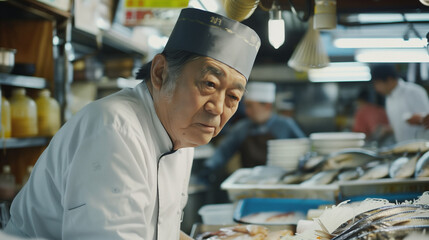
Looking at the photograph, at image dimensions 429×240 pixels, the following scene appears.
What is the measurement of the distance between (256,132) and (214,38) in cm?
469

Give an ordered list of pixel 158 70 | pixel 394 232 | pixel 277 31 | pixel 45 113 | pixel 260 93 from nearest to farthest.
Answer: pixel 394 232 < pixel 158 70 < pixel 277 31 < pixel 45 113 < pixel 260 93

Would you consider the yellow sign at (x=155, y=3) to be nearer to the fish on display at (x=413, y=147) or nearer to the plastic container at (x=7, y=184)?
the plastic container at (x=7, y=184)

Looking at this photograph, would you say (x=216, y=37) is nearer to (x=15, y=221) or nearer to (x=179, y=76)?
(x=179, y=76)

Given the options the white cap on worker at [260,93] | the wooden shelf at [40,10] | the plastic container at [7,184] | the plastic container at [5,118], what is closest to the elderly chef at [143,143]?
the plastic container at [5,118]

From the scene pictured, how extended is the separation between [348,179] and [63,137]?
211 centimetres

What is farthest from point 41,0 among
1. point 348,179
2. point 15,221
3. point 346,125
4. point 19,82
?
point 346,125

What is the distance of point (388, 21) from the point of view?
10.9 feet

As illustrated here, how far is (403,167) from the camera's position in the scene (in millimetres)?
2887

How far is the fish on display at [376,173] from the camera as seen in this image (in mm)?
2936

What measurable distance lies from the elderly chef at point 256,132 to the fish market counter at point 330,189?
294 cm

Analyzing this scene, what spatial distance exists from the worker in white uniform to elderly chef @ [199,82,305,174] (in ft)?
4.36

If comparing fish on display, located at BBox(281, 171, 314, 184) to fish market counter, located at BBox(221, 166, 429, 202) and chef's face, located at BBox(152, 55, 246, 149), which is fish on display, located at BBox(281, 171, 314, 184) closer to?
fish market counter, located at BBox(221, 166, 429, 202)

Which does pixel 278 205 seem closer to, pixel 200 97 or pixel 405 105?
pixel 200 97

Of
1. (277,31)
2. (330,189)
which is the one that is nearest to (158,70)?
(277,31)
